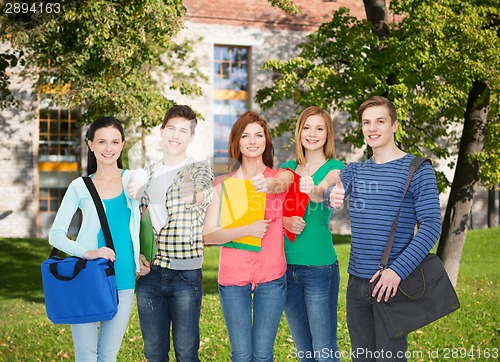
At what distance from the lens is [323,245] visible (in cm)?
464

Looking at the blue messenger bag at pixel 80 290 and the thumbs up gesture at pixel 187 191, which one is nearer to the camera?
the blue messenger bag at pixel 80 290

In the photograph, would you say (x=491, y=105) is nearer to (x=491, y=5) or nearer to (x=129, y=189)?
(x=491, y=5)

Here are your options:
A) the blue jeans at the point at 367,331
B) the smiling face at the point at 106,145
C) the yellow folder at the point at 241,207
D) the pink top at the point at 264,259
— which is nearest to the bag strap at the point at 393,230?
the blue jeans at the point at 367,331

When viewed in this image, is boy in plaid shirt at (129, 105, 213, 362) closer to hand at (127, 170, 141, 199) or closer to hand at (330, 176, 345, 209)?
hand at (127, 170, 141, 199)

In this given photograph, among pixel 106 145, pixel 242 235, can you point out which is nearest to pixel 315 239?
pixel 242 235

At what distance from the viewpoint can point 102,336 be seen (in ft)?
14.8

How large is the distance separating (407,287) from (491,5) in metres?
10.7

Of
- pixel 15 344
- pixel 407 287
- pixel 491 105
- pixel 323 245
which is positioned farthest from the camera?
pixel 491 105

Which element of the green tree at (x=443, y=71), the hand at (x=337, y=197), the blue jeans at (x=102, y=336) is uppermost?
the green tree at (x=443, y=71)

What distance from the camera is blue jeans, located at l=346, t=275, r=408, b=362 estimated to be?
4129 mm

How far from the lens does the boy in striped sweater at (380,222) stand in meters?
4.02

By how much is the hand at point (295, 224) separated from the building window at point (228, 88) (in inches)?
1021

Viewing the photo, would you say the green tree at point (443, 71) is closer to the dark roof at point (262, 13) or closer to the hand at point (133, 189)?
the hand at point (133, 189)

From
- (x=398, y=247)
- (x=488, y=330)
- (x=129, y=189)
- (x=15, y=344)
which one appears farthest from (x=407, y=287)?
(x=15, y=344)
